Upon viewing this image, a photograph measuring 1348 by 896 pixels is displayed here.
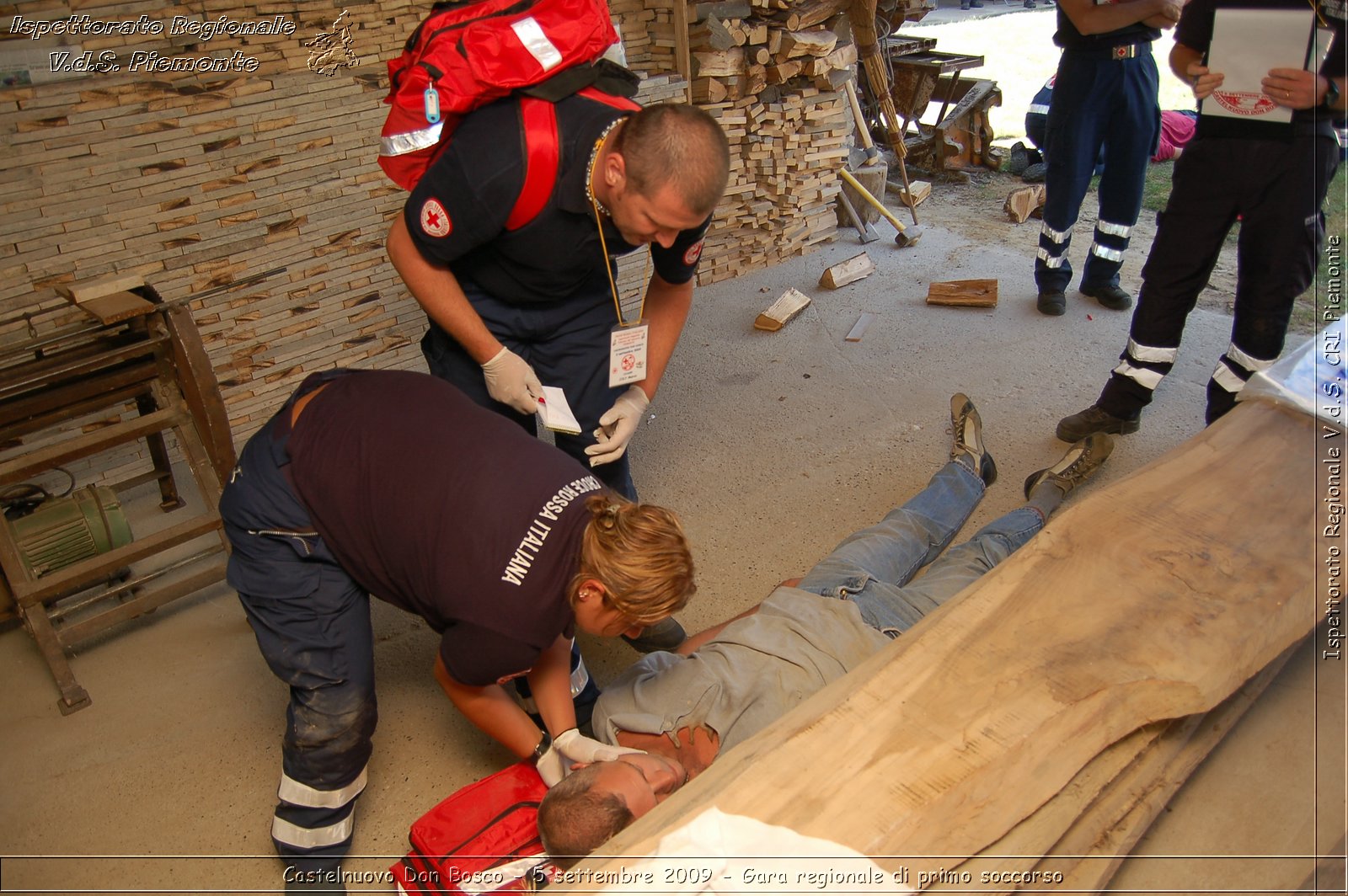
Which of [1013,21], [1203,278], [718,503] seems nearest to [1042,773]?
[718,503]

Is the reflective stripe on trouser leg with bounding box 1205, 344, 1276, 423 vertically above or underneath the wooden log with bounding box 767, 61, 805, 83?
underneath

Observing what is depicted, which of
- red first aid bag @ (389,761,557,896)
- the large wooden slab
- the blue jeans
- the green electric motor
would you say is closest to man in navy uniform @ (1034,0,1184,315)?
the blue jeans

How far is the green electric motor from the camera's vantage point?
272cm

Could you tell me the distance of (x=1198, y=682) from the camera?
172 cm

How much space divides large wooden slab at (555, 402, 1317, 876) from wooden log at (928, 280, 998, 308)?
255 cm

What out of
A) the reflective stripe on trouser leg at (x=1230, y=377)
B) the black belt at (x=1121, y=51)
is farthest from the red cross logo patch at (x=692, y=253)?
the black belt at (x=1121, y=51)

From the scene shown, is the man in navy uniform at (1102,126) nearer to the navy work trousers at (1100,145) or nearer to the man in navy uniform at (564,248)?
the navy work trousers at (1100,145)

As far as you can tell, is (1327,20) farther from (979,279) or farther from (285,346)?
(285,346)

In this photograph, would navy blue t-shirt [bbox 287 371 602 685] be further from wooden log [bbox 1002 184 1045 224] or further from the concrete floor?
wooden log [bbox 1002 184 1045 224]

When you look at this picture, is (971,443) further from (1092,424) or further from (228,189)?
(228,189)

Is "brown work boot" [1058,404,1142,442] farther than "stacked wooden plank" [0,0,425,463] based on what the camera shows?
Yes

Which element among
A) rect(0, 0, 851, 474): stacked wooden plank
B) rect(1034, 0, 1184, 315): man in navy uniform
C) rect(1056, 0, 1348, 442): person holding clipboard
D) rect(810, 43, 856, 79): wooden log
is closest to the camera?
rect(1056, 0, 1348, 442): person holding clipboard

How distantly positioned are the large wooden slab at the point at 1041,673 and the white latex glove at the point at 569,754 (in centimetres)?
44

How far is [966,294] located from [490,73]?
320 centimetres
